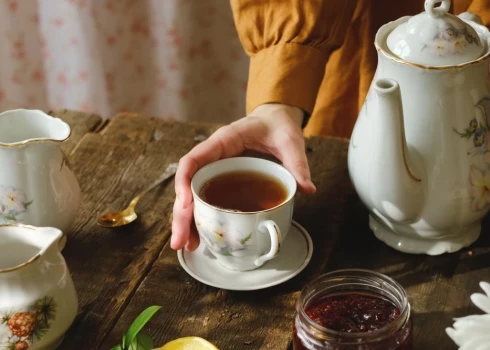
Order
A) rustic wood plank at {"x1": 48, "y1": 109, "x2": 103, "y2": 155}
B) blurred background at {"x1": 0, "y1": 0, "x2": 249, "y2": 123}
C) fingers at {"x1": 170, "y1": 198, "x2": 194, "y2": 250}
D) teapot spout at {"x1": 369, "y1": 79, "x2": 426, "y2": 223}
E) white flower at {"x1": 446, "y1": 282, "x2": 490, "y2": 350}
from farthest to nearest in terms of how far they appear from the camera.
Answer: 1. blurred background at {"x1": 0, "y1": 0, "x2": 249, "y2": 123}
2. rustic wood plank at {"x1": 48, "y1": 109, "x2": 103, "y2": 155}
3. fingers at {"x1": 170, "y1": 198, "x2": 194, "y2": 250}
4. teapot spout at {"x1": 369, "y1": 79, "x2": 426, "y2": 223}
5. white flower at {"x1": 446, "y1": 282, "x2": 490, "y2": 350}

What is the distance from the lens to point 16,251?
0.78 m

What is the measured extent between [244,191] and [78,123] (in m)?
0.47

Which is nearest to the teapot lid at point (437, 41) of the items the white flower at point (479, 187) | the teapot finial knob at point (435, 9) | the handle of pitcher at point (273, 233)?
the teapot finial knob at point (435, 9)

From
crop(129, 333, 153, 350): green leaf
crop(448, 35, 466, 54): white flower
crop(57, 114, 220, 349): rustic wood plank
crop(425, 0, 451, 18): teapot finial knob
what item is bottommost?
crop(57, 114, 220, 349): rustic wood plank

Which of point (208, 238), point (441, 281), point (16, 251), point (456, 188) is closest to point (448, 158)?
point (456, 188)

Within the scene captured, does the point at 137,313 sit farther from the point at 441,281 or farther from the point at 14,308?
the point at 441,281

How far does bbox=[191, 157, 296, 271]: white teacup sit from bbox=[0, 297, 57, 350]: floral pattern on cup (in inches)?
8.0

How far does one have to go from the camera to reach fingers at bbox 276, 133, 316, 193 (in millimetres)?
904

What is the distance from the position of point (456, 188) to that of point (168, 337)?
374 millimetres

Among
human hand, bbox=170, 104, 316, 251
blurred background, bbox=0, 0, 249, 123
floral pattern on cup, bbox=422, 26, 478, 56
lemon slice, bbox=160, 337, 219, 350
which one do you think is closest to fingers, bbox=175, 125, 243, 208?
human hand, bbox=170, 104, 316, 251

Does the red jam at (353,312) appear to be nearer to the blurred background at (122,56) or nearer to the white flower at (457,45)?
the white flower at (457,45)

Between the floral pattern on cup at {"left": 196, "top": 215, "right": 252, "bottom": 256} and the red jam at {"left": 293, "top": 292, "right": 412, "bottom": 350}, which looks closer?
the red jam at {"left": 293, "top": 292, "right": 412, "bottom": 350}

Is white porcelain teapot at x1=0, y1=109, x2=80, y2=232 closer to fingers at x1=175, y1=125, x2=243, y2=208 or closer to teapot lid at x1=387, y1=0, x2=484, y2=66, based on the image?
fingers at x1=175, y1=125, x2=243, y2=208

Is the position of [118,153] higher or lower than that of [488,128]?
lower
